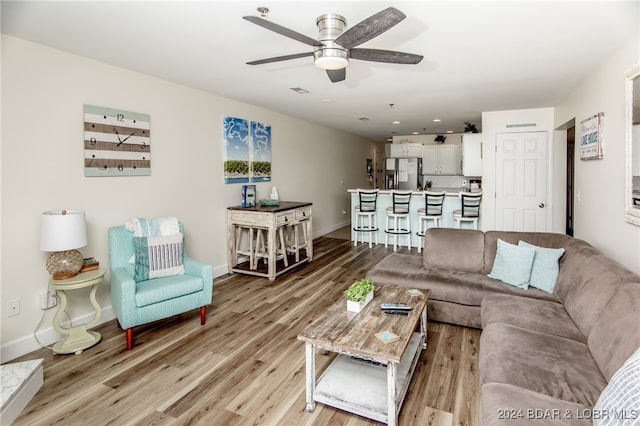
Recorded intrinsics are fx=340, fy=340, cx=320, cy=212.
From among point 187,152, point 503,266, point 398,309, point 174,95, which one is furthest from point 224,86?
point 503,266

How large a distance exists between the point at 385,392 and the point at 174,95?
3.79m

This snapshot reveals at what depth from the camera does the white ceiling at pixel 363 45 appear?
219 cm

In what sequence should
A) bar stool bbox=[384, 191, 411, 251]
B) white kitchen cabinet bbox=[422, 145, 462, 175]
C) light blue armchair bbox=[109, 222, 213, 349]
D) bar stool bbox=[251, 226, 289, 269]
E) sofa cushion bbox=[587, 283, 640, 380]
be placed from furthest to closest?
1. white kitchen cabinet bbox=[422, 145, 462, 175]
2. bar stool bbox=[384, 191, 411, 251]
3. bar stool bbox=[251, 226, 289, 269]
4. light blue armchair bbox=[109, 222, 213, 349]
5. sofa cushion bbox=[587, 283, 640, 380]

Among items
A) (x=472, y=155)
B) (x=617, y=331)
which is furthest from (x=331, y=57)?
(x=472, y=155)

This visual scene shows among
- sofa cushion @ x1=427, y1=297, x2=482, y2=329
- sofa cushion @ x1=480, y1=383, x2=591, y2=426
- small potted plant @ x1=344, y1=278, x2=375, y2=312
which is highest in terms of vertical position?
small potted plant @ x1=344, y1=278, x2=375, y2=312

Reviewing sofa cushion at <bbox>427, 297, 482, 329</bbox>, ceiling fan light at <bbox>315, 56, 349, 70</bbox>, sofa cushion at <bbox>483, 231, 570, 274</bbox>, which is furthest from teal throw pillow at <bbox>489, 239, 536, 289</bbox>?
ceiling fan light at <bbox>315, 56, 349, 70</bbox>

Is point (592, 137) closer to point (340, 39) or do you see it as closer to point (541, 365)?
point (541, 365)

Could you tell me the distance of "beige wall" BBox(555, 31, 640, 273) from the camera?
260 cm

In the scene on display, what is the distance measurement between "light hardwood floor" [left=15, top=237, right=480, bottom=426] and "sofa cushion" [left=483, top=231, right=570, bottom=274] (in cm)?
79

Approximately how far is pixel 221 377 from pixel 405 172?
7.23m

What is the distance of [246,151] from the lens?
5.19 m

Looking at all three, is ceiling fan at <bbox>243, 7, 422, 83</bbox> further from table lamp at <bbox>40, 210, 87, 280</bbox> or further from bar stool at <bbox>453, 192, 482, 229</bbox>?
bar stool at <bbox>453, 192, 482, 229</bbox>

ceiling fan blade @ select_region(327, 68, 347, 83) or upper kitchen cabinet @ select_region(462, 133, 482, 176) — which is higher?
ceiling fan blade @ select_region(327, 68, 347, 83)

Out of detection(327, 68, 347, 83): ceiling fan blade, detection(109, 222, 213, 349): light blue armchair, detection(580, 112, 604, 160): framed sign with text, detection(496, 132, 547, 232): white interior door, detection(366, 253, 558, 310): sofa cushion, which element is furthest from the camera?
detection(496, 132, 547, 232): white interior door
